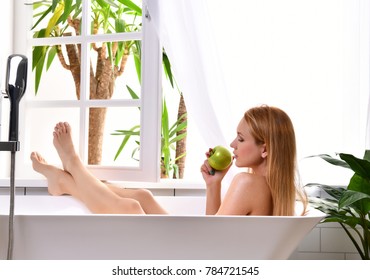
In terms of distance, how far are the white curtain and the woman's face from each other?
0.30 metres

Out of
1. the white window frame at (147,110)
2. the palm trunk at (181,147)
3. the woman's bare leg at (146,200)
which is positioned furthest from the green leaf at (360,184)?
the palm trunk at (181,147)

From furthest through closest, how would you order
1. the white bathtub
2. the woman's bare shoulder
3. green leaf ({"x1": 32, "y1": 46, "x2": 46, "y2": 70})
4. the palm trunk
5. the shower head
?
the palm trunk
green leaf ({"x1": 32, "y1": 46, "x2": 46, "y2": 70})
the woman's bare shoulder
the shower head
the white bathtub

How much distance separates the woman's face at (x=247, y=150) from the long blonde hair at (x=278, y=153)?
2 cm

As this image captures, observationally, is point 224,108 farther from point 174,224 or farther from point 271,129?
point 174,224

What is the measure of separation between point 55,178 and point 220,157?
32.0 inches

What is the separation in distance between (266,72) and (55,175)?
45.7 inches

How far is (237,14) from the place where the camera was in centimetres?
287

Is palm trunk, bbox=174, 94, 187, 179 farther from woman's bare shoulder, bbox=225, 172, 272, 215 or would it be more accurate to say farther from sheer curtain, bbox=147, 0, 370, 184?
woman's bare shoulder, bbox=225, 172, 272, 215

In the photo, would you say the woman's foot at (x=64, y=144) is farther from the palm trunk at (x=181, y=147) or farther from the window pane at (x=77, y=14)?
the palm trunk at (x=181, y=147)

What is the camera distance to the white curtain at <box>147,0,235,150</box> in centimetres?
259

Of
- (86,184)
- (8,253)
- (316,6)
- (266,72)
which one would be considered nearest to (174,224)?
(8,253)

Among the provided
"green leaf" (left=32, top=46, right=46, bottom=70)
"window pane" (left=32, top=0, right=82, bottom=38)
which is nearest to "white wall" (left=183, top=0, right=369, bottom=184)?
"window pane" (left=32, top=0, right=82, bottom=38)

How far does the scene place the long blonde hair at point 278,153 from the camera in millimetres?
2094

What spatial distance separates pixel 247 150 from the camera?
2.23 m
